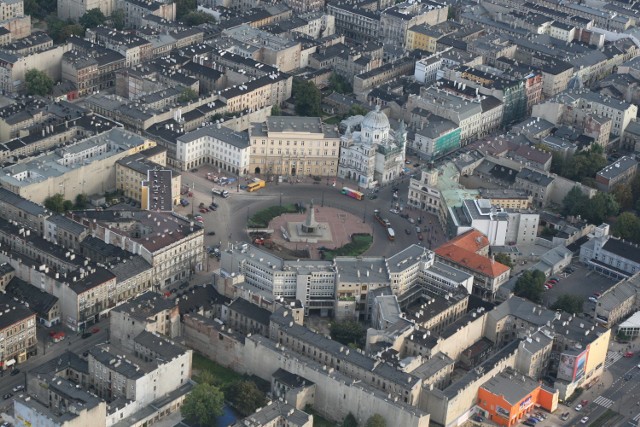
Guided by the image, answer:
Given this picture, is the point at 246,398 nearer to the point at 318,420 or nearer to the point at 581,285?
the point at 318,420

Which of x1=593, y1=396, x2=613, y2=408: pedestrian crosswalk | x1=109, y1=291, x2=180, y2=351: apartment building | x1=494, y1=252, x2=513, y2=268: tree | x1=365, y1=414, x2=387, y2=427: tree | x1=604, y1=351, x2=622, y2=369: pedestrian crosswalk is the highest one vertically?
x1=109, y1=291, x2=180, y2=351: apartment building

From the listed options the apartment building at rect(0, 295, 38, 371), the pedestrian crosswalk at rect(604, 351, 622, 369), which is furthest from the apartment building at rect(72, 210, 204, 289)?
the pedestrian crosswalk at rect(604, 351, 622, 369)

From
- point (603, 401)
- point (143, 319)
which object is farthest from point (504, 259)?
point (143, 319)

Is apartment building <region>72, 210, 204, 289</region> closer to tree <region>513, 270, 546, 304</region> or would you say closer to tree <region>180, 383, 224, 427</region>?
tree <region>180, 383, 224, 427</region>

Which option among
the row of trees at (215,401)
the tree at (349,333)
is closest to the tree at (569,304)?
the tree at (349,333)

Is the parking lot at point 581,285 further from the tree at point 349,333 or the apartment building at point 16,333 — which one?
the apartment building at point 16,333

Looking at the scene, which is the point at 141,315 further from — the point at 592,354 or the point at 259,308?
the point at 592,354
